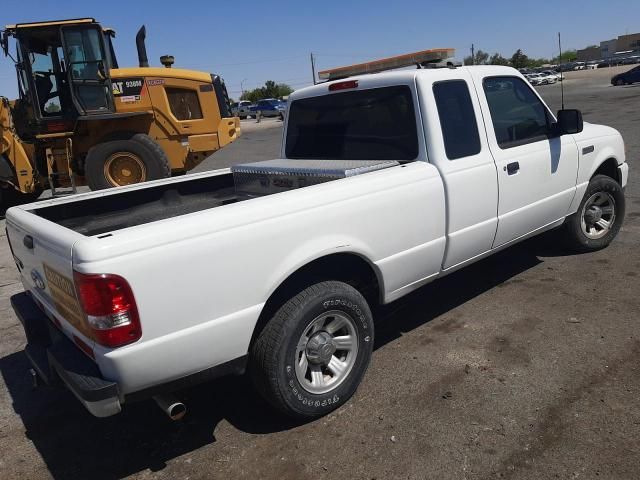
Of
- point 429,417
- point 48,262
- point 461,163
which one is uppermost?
point 461,163

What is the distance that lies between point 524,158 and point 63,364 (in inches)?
142

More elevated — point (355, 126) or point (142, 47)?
point (142, 47)

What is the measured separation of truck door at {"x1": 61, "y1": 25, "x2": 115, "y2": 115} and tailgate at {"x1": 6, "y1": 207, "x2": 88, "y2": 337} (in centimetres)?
730

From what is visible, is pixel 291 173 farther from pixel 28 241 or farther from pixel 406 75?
pixel 28 241

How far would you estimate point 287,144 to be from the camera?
4895 mm

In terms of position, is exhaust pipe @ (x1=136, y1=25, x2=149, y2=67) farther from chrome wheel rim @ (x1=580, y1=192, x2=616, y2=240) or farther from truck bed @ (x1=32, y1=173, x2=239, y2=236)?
chrome wheel rim @ (x1=580, y1=192, x2=616, y2=240)

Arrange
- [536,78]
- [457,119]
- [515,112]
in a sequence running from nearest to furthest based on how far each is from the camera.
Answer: [457,119] < [515,112] < [536,78]

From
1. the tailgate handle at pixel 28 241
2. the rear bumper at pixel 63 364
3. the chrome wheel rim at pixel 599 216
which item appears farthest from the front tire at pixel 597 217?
the tailgate handle at pixel 28 241

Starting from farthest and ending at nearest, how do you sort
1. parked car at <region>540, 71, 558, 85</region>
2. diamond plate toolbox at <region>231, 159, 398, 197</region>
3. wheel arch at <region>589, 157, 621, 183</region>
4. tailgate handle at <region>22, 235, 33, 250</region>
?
parked car at <region>540, 71, 558, 85</region>, wheel arch at <region>589, 157, 621, 183</region>, diamond plate toolbox at <region>231, 159, 398, 197</region>, tailgate handle at <region>22, 235, 33, 250</region>

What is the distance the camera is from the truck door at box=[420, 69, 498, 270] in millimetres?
3811

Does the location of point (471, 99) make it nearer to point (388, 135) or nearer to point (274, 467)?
point (388, 135)

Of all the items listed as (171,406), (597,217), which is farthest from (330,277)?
(597,217)

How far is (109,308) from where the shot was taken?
241 centimetres

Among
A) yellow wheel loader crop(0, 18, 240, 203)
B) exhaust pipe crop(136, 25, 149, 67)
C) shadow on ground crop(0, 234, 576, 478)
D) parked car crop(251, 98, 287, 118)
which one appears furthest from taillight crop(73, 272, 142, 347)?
parked car crop(251, 98, 287, 118)
